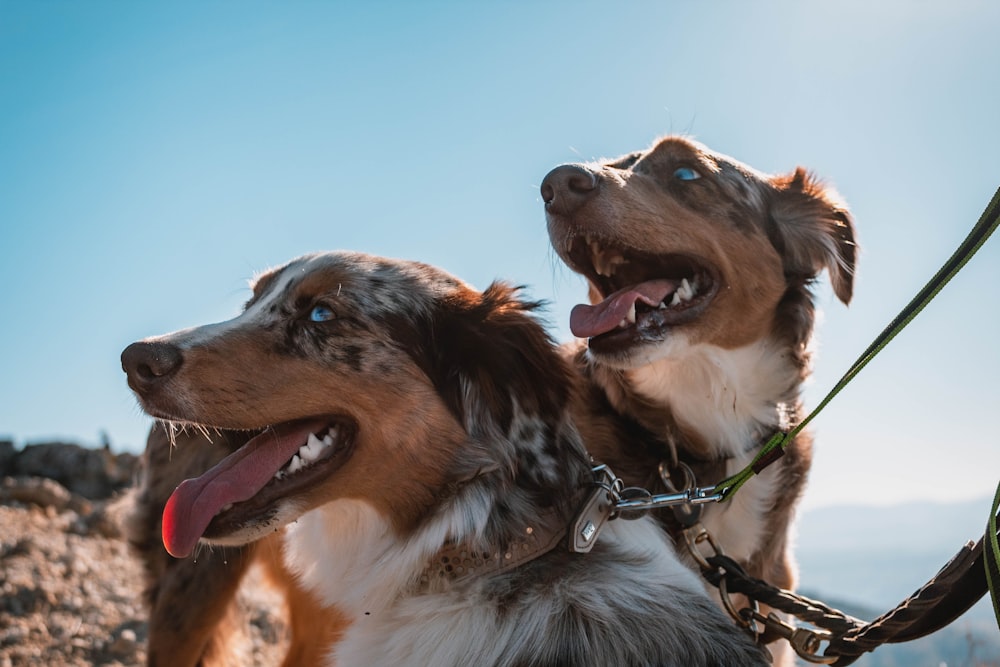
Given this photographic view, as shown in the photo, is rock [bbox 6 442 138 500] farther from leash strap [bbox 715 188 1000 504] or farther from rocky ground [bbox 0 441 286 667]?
leash strap [bbox 715 188 1000 504]

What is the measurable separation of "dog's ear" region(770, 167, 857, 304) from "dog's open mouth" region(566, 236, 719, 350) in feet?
1.61

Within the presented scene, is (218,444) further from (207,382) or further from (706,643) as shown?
(706,643)

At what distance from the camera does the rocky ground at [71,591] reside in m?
5.57

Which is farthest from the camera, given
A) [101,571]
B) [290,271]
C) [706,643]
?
[101,571]

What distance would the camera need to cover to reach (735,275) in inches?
154

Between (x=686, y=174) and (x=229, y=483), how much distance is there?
245cm

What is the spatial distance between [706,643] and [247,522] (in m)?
1.45

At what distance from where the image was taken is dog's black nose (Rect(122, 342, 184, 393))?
2.78 metres

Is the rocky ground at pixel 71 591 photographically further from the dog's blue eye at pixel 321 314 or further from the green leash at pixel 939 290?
the green leash at pixel 939 290

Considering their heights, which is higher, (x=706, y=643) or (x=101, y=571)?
(x=706, y=643)

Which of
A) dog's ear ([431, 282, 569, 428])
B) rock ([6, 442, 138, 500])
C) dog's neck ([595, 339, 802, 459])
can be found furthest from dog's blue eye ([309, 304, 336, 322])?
rock ([6, 442, 138, 500])

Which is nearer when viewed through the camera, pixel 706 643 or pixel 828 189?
pixel 706 643

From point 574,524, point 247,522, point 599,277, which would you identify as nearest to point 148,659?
point 247,522

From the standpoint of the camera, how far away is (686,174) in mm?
4113
